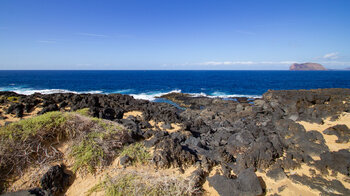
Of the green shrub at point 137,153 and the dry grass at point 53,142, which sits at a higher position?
the dry grass at point 53,142

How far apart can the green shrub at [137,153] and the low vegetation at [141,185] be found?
643 mm

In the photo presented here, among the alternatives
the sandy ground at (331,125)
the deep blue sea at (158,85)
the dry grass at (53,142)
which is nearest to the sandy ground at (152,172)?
the dry grass at (53,142)

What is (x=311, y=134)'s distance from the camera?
7176 mm

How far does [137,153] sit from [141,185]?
4.46 ft

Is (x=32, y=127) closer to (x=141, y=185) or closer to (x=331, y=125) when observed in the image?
(x=141, y=185)

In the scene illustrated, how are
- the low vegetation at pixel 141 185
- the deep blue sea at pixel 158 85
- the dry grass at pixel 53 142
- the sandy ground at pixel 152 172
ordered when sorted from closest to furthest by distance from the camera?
the low vegetation at pixel 141 185
the sandy ground at pixel 152 172
the dry grass at pixel 53 142
the deep blue sea at pixel 158 85

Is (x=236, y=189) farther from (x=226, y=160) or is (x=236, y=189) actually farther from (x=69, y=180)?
(x=69, y=180)

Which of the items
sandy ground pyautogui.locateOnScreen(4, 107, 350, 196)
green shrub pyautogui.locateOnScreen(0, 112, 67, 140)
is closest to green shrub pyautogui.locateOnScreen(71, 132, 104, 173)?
sandy ground pyautogui.locateOnScreen(4, 107, 350, 196)

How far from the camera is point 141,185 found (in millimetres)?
3836

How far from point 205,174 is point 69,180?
3607 mm

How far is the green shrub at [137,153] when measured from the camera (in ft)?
16.0

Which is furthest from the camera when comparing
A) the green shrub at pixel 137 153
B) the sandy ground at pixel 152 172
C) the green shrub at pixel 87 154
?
the green shrub at pixel 137 153

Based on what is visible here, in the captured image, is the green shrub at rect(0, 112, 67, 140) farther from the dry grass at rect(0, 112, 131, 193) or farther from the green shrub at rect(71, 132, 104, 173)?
the green shrub at rect(71, 132, 104, 173)

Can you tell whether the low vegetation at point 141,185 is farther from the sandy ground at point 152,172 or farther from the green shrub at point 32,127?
the green shrub at point 32,127
